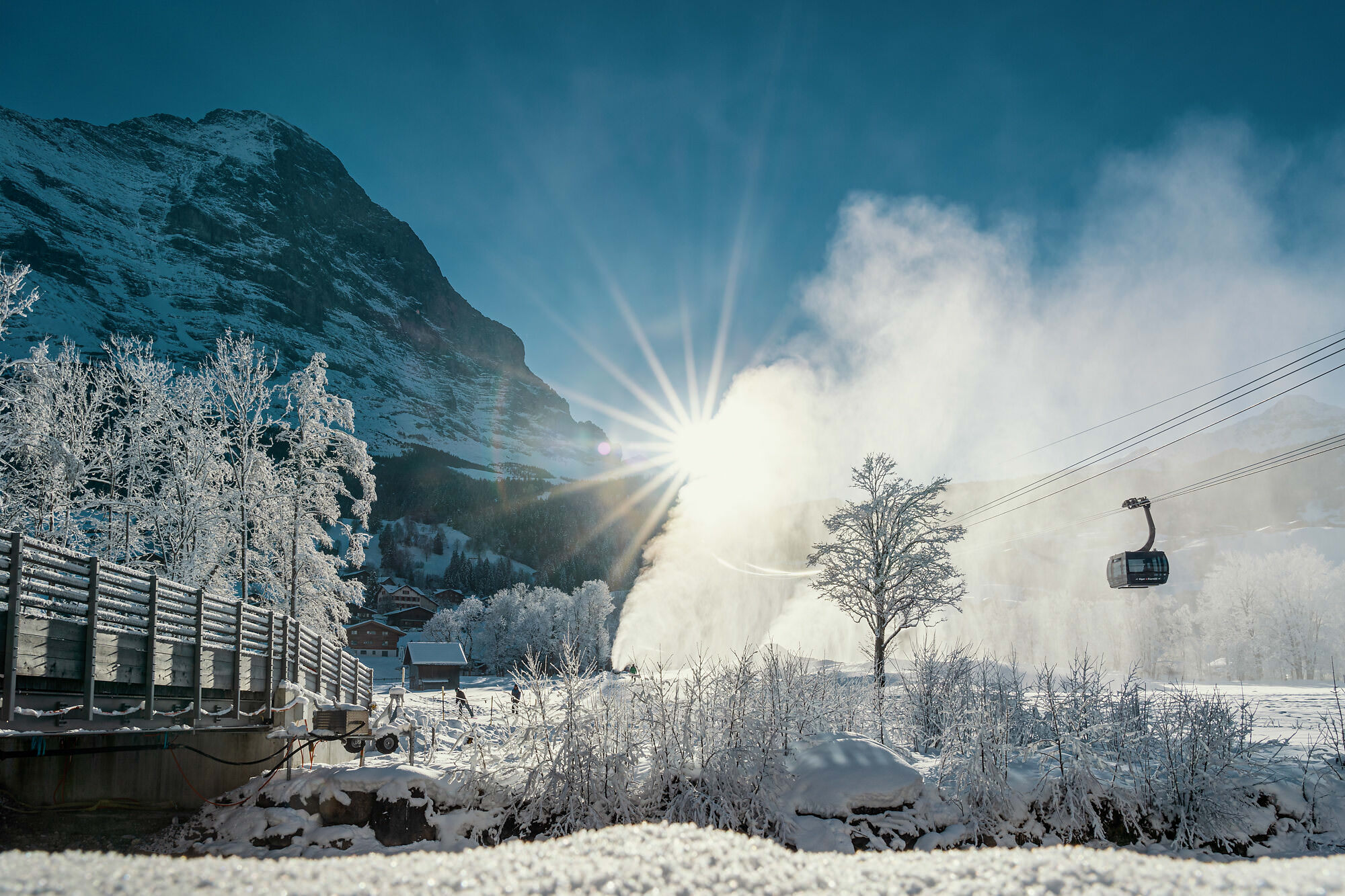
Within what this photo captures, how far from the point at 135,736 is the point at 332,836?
326 centimetres

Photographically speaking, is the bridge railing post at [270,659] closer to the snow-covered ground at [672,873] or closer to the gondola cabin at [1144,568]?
the snow-covered ground at [672,873]

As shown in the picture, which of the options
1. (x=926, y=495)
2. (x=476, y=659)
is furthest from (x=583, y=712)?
(x=476, y=659)

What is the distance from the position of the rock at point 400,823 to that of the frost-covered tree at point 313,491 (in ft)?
46.9

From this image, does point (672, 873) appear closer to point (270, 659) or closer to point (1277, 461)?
point (270, 659)

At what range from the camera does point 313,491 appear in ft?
79.3

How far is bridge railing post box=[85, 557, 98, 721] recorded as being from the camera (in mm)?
8336

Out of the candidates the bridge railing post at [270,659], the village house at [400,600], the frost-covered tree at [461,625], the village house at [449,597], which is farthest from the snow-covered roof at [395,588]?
the bridge railing post at [270,659]

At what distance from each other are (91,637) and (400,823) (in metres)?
5.18

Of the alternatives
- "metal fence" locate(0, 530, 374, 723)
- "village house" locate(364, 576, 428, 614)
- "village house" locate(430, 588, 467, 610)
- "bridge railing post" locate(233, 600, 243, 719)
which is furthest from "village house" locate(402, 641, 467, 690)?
"village house" locate(430, 588, 467, 610)

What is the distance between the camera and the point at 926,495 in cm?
2634

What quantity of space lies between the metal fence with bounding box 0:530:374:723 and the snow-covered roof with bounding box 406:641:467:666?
53.0 metres

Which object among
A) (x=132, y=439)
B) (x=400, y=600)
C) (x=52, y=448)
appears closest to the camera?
(x=52, y=448)

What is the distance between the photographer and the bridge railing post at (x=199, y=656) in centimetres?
1024

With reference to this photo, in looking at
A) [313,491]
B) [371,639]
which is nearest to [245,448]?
[313,491]
